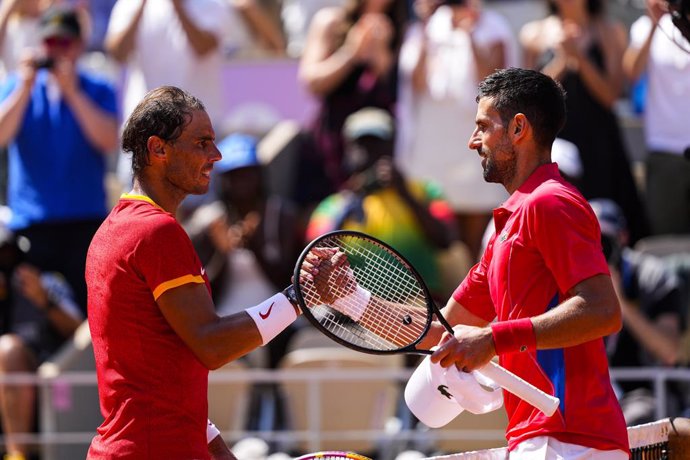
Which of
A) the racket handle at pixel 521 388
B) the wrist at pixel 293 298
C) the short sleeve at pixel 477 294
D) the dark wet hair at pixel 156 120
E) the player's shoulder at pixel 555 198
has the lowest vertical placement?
the racket handle at pixel 521 388

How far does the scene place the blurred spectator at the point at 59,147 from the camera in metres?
8.08

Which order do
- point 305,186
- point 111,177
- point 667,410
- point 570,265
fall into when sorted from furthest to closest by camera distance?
point 111,177, point 305,186, point 667,410, point 570,265

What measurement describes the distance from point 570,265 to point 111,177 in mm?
6398

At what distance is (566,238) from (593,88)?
4.61 meters

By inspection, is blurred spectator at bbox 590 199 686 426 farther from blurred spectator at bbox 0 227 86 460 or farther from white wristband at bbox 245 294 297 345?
white wristband at bbox 245 294 297 345

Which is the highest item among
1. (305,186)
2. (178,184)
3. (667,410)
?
(178,184)

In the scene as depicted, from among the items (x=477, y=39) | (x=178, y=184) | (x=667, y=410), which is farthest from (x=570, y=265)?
(x=477, y=39)

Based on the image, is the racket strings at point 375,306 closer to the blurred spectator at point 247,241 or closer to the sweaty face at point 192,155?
the sweaty face at point 192,155

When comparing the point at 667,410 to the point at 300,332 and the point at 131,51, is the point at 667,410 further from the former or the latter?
the point at 131,51

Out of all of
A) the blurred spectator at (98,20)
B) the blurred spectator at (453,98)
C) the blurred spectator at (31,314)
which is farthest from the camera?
the blurred spectator at (98,20)

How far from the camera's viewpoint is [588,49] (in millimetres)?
8211

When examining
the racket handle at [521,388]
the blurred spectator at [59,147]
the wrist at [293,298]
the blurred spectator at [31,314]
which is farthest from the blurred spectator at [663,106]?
the racket handle at [521,388]

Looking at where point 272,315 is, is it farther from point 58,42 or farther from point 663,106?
point 663,106

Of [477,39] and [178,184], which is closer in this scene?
[178,184]
